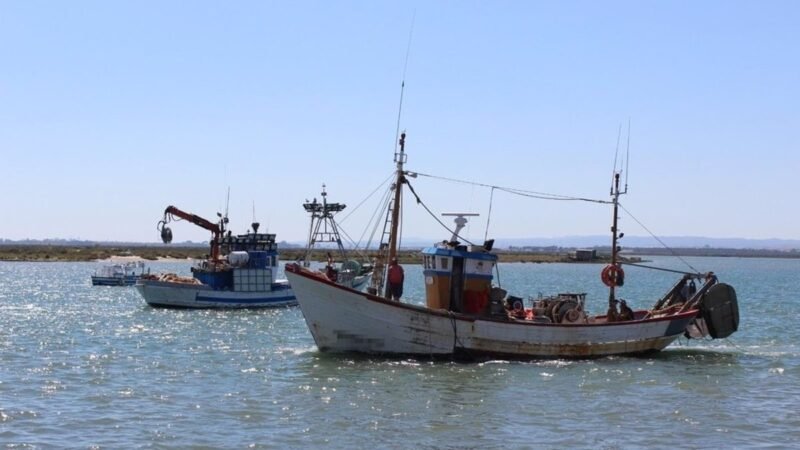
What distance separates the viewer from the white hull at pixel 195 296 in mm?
50312

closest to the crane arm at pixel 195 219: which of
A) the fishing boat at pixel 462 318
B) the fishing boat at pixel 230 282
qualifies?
the fishing boat at pixel 230 282

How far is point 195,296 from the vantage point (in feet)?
165

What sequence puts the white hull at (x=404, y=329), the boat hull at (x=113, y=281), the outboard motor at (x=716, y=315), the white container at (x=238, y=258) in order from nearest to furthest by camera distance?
the white hull at (x=404, y=329) < the outboard motor at (x=716, y=315) < the white container at (x=238, y=258) < the boat hull at (x=113, y=281)

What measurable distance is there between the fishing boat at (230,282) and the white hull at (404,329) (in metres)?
21.7

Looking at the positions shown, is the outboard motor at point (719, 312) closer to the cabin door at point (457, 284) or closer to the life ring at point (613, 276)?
the life ring at point (613, 276)

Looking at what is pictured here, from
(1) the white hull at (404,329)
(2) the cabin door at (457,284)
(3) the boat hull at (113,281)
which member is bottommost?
(3) the boat hull at (113,281)

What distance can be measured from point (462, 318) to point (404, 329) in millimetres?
1618

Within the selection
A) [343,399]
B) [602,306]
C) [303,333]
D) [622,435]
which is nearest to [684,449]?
[622,435]

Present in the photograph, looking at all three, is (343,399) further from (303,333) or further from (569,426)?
(303,333)

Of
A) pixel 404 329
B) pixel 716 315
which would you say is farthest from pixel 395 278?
pixel 716 315

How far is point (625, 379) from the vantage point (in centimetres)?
2666

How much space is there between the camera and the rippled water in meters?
19.1

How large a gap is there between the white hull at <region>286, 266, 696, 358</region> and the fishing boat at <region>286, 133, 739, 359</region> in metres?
0.03

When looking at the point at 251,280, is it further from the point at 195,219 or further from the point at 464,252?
the point at 464,252
